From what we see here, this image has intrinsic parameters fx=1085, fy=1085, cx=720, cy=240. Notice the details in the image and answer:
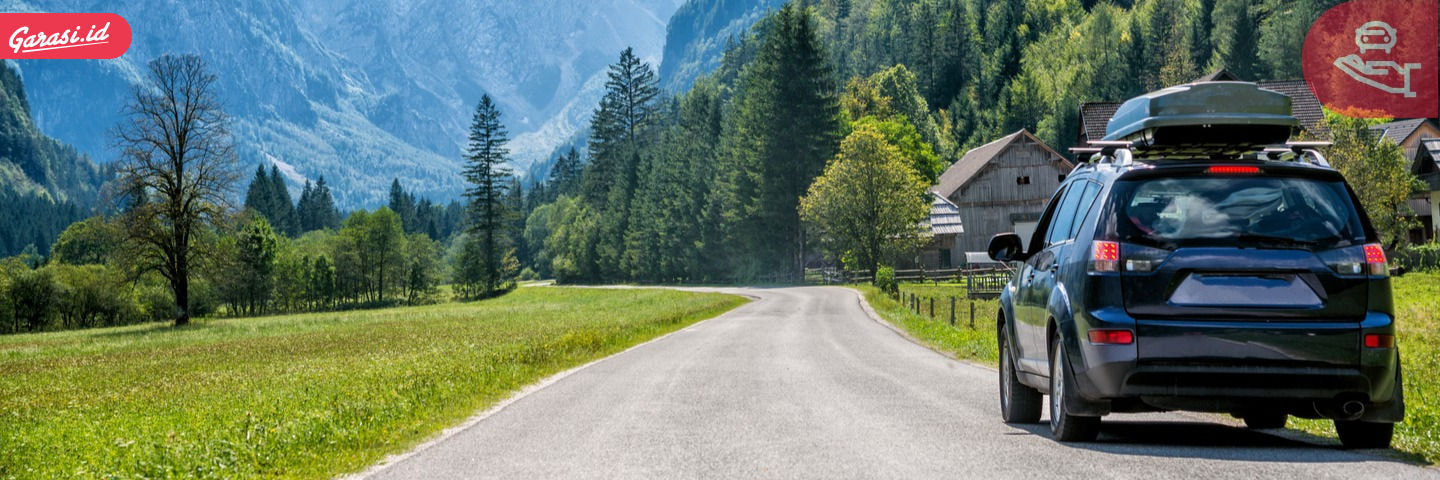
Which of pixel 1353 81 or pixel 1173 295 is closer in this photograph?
pixel 1173 295

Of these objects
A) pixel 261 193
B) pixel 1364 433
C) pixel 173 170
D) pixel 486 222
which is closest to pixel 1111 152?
pixel 1364 433

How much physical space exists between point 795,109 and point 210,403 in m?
72.1

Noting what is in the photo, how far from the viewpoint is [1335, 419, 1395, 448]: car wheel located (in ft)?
25.7

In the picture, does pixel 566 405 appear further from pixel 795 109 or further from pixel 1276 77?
pixel 1276 77

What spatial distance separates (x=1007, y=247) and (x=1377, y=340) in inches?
132

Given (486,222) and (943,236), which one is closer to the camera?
(943,236)

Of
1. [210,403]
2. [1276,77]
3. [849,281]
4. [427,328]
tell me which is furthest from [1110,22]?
[210,403]

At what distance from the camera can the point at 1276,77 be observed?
292 feet

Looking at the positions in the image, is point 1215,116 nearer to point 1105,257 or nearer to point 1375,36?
point 1105,257

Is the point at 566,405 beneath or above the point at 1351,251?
beneath

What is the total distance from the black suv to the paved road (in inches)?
18.9

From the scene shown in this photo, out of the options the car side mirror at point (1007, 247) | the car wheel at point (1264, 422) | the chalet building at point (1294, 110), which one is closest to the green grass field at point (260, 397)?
the car side mirror at point (1007, 247)

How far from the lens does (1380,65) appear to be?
250ft

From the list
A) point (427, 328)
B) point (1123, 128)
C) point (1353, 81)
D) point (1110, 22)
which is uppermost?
point (1110, 22)
